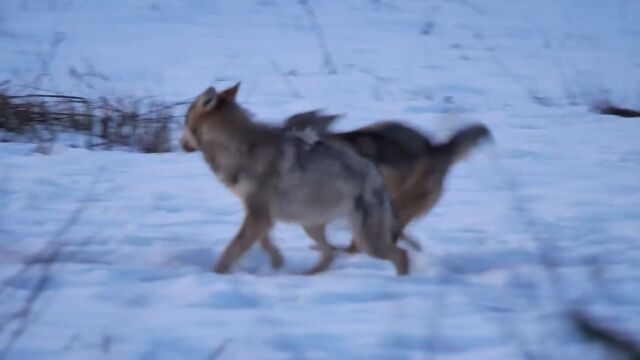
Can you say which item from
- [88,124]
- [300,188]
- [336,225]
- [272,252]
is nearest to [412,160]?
[336,225]

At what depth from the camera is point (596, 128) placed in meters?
11.0

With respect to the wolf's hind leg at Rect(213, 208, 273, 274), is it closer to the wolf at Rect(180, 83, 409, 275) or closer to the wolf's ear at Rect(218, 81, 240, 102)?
the wolf at Rect(180, 83, 409, 275)

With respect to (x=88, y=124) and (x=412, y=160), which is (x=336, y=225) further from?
(x=88, y=124)

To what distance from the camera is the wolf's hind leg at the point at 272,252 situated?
6.05m

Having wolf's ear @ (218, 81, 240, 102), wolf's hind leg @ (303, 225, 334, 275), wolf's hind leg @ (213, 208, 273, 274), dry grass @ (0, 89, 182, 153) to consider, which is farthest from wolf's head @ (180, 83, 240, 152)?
dry grass @ (0, 89, 182, 153)

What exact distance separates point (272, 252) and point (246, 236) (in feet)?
1.18

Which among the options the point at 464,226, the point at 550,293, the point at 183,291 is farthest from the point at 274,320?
the point at 464,226

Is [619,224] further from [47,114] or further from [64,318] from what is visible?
[47,114]

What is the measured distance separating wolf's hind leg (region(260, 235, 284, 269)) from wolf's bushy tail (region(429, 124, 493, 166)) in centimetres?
131

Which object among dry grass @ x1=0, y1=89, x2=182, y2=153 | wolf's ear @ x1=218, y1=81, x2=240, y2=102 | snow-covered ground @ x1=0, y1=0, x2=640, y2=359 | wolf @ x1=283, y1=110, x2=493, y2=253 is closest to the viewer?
snow-covered ground @ x1=0, y1=0, x2=640, y2=359

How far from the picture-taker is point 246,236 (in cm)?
577

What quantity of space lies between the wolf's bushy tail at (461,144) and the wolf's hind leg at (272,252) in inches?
51.4

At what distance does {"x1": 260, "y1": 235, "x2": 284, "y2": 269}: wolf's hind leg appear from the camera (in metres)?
6.05

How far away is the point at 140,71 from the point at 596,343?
12855 millimetres
